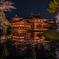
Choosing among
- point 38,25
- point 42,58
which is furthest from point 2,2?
point 38,25

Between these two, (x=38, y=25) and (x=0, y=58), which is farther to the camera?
(x=38, y=25)

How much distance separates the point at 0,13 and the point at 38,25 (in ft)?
49.9

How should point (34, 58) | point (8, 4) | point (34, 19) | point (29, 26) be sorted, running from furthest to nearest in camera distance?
point (34, 19) < point (29, 26) < point (8, 4) < point (34, 58)

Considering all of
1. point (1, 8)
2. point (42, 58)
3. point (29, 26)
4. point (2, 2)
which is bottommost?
point (42, 58)

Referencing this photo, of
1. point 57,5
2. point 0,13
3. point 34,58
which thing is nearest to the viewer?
point 34,58

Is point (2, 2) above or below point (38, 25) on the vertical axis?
above

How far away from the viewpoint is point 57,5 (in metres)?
10.0

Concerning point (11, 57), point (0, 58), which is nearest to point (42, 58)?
point (11, 57)

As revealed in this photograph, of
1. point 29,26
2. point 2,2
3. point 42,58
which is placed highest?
point 2,2

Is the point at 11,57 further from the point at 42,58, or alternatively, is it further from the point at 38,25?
the point at 38,25

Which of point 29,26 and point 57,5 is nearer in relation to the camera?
point 57,5

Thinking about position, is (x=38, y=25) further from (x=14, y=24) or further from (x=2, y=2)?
(x=2, y=2)

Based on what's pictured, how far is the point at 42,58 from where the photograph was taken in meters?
3.83

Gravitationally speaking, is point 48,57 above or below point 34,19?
below
